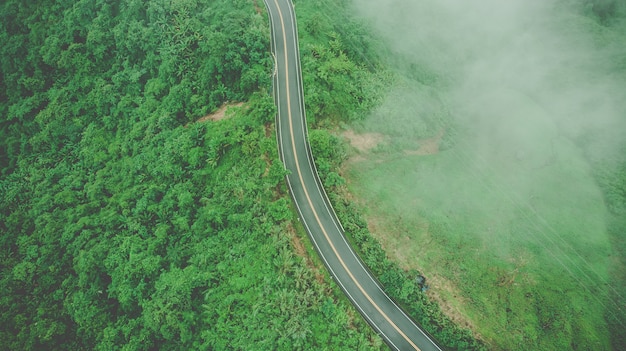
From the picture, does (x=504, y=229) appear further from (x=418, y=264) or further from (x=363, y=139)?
(x=363, y=139)

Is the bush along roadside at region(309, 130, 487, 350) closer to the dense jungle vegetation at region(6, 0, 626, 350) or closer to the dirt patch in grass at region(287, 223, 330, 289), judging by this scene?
the dense jungle vegetation at region(6, 0, 626, 350)

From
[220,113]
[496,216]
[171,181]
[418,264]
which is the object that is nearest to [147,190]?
[171,181]

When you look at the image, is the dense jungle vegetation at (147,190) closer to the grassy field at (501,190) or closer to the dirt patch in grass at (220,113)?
the dirt patch in grass at (220,113)

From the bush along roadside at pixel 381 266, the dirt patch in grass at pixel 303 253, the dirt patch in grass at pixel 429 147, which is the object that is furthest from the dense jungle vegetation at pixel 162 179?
the dirt patch in grass at pixel 429 147

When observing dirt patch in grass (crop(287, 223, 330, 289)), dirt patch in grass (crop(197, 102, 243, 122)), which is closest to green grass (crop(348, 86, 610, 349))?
dirt patch in grass (crop(287, 223, 330, 289))

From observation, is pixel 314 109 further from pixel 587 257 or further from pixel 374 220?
pixel 587 257

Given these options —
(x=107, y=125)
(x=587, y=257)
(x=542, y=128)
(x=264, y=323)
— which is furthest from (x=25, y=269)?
(x=542, y=128)
